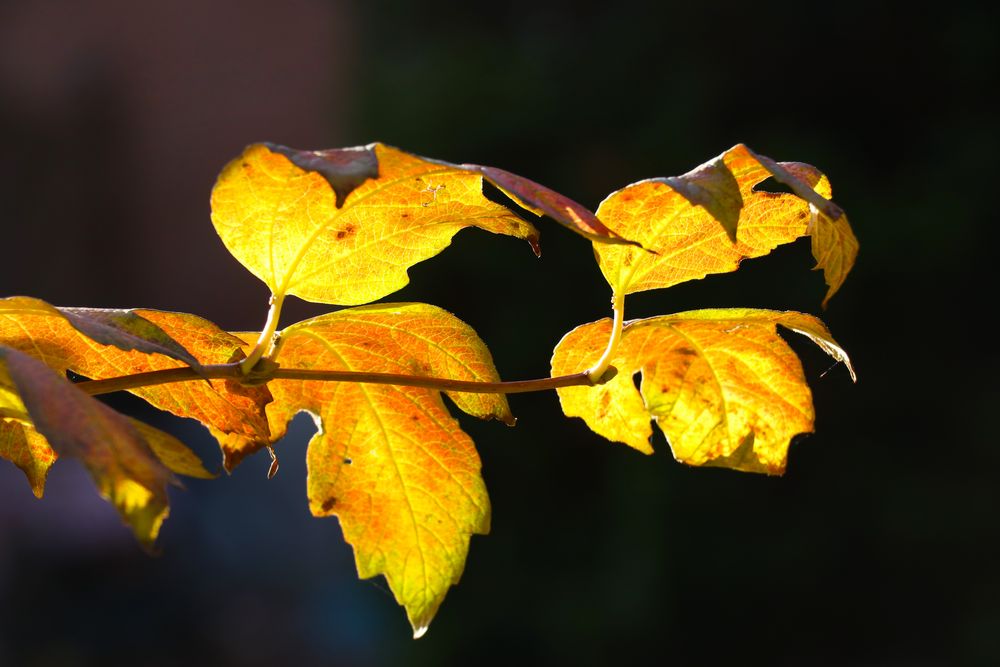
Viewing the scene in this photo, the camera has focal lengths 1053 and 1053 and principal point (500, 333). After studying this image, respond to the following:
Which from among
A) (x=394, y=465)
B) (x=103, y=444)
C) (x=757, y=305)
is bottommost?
(x=757, y=305)

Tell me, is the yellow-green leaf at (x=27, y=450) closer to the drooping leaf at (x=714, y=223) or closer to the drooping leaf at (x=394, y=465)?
the drooping leaf at (x=394, y=465)

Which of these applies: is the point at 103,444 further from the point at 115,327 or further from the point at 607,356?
the point at 607,356

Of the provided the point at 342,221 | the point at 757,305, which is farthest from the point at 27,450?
Result: the point at 757,305

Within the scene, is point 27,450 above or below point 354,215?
below

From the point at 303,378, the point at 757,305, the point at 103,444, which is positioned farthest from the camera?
the point at 757,305

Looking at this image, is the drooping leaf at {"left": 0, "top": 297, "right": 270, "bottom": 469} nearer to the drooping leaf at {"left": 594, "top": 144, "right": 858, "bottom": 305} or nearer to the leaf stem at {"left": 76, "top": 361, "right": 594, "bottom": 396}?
the leaf stem at {"left": 76, "top": 361, "right": 594, "bottom": 396}

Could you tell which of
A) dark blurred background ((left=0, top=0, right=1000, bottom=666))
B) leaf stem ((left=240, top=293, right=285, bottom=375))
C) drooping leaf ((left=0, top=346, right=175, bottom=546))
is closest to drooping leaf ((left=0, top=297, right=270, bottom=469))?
leaf stem ((left=240, top=293, right=285, bottom=375))

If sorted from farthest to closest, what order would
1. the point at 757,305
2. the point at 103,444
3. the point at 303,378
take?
the point at 757,305, the point at 303,378, the point at 103,444

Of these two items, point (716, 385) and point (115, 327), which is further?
point (716, 385)
